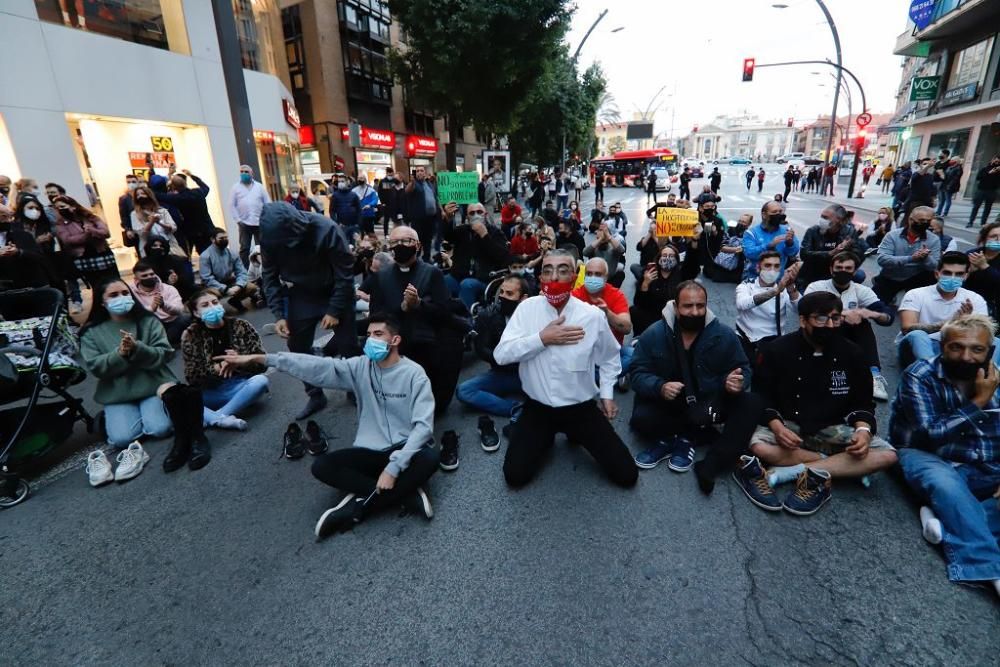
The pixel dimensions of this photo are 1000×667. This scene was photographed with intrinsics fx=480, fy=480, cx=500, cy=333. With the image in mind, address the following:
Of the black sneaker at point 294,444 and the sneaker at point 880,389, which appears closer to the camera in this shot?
the black sneaker at point 294,444

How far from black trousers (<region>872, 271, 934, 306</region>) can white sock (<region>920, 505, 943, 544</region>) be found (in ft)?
14.6

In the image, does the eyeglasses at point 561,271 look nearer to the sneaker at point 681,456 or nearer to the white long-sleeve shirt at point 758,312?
the sneaker at point 681,456

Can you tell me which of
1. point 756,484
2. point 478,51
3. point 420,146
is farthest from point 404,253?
point 420,146

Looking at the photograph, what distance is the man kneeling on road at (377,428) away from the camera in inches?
123

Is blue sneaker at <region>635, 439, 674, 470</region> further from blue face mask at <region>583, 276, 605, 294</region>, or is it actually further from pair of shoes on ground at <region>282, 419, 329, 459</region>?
pair of shoes on ground at <region>282, 419, 329, 459</region>

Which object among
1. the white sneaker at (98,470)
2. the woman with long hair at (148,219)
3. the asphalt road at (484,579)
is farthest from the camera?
the woman with long hair at (148,219)

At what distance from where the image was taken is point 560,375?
3.51 meters

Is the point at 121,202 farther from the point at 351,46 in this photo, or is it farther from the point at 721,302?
the point at 351,46

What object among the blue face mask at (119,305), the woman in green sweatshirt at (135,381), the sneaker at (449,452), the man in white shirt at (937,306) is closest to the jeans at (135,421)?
the woman in green sweatshirt at (135,381)

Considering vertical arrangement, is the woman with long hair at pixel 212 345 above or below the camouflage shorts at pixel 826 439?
Result: above

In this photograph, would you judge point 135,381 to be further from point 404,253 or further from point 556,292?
point 556,292

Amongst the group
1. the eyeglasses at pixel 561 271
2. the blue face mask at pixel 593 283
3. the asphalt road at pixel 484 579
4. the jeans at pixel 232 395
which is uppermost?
the eyeglasses at pixel 561 271

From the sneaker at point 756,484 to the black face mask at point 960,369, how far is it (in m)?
1.25

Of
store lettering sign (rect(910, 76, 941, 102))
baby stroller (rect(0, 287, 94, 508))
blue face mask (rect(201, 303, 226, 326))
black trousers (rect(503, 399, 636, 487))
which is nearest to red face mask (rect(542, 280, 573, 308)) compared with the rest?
black trousers (rect(503, 399, 636, 487))
